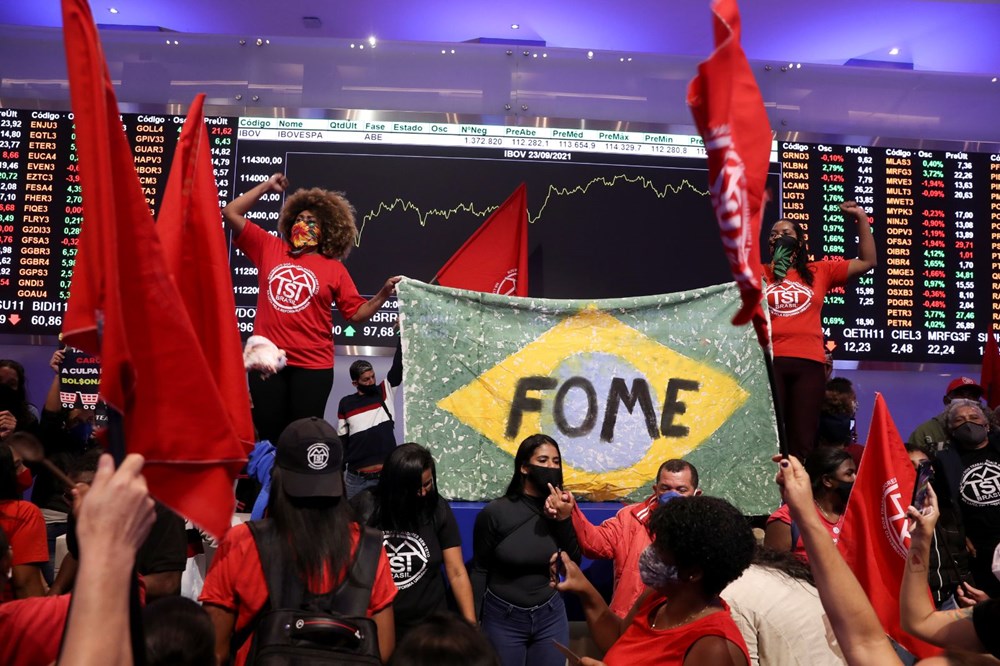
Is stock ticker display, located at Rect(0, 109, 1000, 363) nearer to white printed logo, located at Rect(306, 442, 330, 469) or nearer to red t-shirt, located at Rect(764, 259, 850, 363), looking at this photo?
red t-shirt, located at Rect(764, 259, 850, 363)

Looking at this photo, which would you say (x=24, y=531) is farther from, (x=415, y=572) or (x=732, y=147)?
(x=732, y=147)

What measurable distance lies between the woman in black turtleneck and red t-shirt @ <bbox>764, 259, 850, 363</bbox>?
2.05 m

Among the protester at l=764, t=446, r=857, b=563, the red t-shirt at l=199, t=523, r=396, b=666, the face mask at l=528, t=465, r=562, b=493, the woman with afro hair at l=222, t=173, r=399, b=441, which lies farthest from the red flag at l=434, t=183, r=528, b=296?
the red t-shirt at l=199, t=523, r=396, b=666

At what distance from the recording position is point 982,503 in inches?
182

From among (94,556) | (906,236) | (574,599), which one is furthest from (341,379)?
(94,556)

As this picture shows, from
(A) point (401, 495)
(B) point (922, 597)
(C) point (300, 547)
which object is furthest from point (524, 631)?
(B) point (922, 597)

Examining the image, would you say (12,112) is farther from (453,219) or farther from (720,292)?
(720,292)

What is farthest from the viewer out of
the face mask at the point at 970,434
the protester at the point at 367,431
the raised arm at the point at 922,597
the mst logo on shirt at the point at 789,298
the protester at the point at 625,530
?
the mst logo on shirt at the point at 789,298

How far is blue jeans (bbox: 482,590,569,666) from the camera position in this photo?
4.25m

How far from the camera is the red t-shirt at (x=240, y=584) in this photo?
2770 mm

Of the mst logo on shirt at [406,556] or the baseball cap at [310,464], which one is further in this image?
the mst logo on shirt at [406,556]

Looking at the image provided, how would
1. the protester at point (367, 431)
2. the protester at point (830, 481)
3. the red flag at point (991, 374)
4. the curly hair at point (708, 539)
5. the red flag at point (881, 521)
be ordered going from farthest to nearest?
1. the red flag at point (991, 374)
2. the protester at point (367, 431)
3. the protester at point (830, 481)
4. the red flag at point (881, 521)
5. the curly hair at point (708, 539)

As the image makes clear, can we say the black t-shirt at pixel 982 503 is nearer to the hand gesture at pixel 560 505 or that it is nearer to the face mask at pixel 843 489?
the face mask at pixel 843 489

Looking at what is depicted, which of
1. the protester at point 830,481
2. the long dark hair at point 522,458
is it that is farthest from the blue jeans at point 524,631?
the protester at point 830,481
